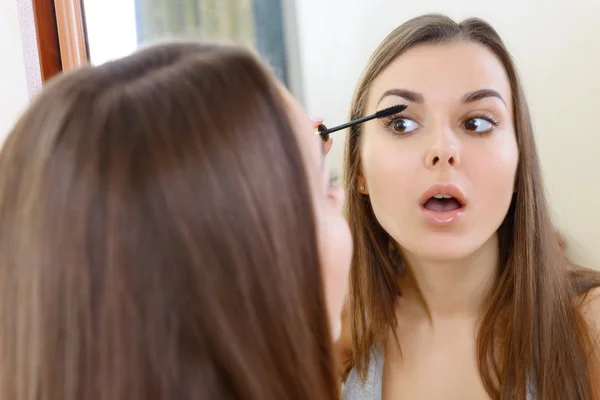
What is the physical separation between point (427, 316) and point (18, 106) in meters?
0.83

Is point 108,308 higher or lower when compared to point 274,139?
lower

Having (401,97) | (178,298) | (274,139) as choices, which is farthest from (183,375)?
(401,97)

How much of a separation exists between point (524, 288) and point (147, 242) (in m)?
0.56

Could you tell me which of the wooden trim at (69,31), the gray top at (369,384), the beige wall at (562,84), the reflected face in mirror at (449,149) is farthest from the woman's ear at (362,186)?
the wooden trim at (69,31)

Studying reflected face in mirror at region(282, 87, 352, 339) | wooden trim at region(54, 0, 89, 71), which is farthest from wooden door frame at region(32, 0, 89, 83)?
reflected face in mirror at region(282, 87, 352, 339)

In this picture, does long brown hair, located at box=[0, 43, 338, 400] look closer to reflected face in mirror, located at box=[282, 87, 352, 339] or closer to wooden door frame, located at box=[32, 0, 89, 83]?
reflected face in mirror, located at box=[282, 87, 352, 339]

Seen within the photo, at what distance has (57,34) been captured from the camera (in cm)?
98

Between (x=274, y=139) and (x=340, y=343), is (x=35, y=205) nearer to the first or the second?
(x=274, y=139)

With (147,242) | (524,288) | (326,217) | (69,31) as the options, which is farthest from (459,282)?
(69,31)

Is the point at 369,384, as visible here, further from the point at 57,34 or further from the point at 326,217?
the point at 57,34

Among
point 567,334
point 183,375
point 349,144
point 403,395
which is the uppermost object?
point 349,144

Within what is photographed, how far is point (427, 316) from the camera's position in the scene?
2.62ft

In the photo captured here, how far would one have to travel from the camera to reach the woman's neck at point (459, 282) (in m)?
0.74

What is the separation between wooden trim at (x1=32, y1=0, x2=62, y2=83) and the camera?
0.95m
